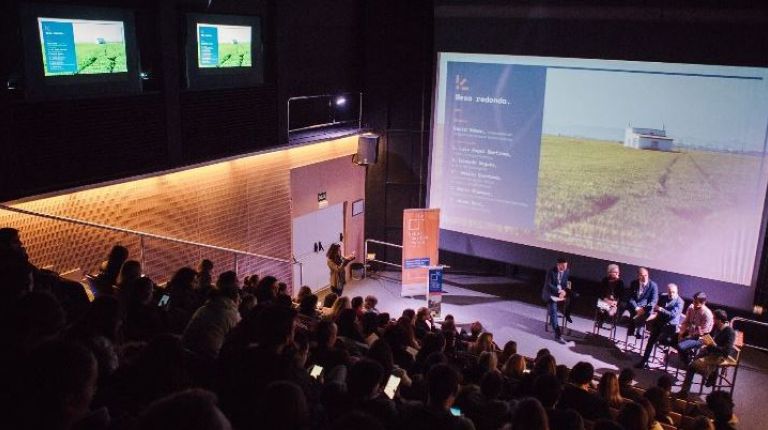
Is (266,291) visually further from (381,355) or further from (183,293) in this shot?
(381,355)

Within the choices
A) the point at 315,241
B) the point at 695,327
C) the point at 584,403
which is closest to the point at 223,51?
the point at 315,241

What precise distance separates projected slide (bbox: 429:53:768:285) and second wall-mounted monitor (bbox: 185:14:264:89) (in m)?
3.68

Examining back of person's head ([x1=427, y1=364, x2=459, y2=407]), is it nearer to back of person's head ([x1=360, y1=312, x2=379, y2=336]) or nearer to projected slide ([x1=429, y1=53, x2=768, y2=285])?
back of person's head ([x1=360, y1=312, x2=379, y2=336])

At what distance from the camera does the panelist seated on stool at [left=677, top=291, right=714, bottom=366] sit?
8711 mm

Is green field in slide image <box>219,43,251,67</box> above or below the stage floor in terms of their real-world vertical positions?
above

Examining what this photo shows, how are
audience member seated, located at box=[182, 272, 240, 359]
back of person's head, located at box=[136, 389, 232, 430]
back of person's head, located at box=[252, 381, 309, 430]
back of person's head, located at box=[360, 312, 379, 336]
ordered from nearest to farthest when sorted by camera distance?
back of person's head, located at box=[136, 389, 232, 430] → back of person's head, located at box=[252, 381, 309, 430] → audience member seated, located at box=[182, 272, 240, 359] → back of person's head, located at box=[360, 312, 379, 336]

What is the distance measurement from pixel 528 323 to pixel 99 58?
784 centimetres

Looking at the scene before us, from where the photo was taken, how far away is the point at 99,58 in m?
7.46

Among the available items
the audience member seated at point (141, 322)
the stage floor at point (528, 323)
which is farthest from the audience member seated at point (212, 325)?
the stage floor at point (528, 323)

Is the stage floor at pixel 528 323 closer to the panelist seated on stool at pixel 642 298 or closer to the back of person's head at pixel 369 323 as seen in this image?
the panelist seated on stool at pixel 642 298

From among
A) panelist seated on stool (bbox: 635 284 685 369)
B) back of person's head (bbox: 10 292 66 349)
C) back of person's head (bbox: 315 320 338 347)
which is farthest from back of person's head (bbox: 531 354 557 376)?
panelist seated on stool (bbox: 635 284 685 369)

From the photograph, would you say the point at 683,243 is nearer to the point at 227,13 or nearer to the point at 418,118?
the point at 418,118

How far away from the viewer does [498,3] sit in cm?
1098

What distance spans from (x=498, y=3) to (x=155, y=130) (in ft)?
20.6
